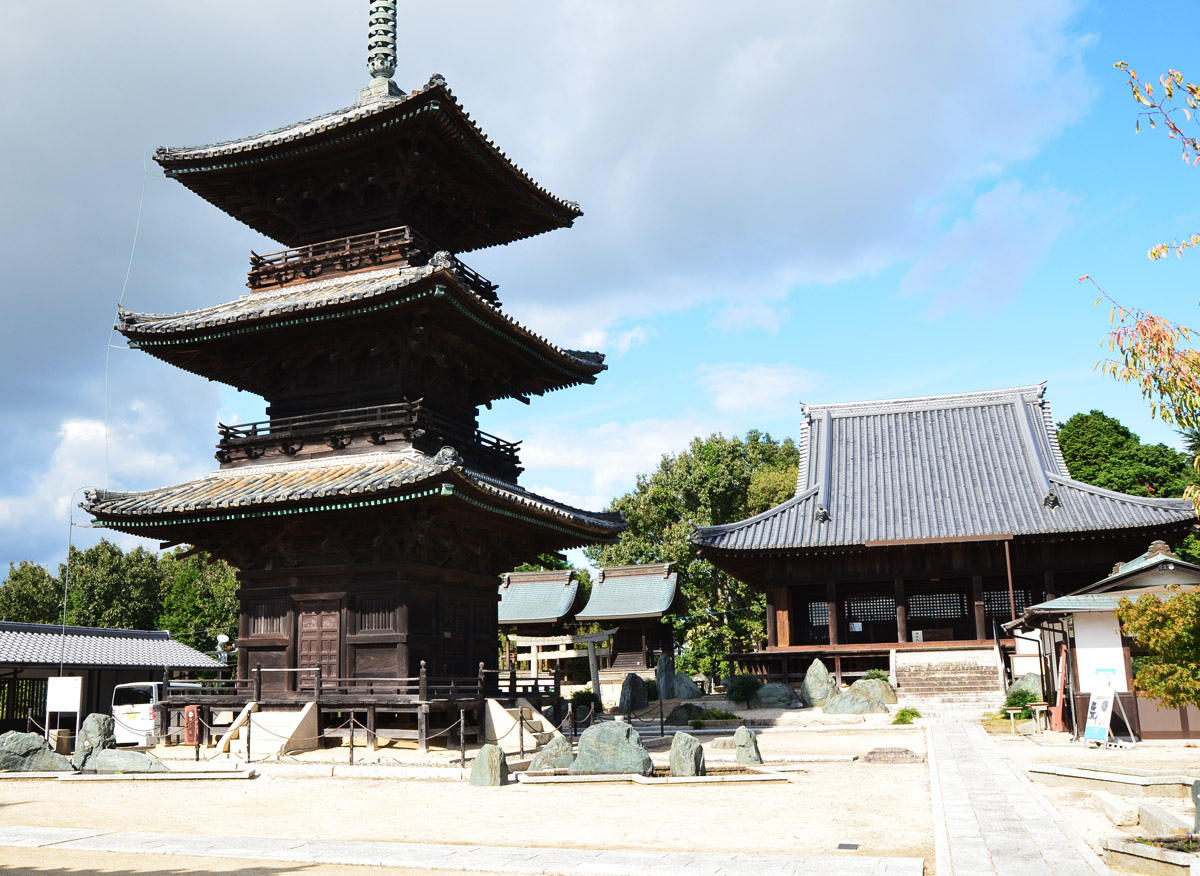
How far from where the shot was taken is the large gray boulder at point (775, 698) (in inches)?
1225

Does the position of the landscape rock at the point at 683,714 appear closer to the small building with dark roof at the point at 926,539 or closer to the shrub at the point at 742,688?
the shrub at the point at 742,688

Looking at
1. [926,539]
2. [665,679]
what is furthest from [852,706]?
[665,679]

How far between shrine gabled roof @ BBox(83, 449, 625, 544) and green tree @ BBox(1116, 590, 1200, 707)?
38.5 feet

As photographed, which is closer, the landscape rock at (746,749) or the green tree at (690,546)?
the landscape rock at (746,749)

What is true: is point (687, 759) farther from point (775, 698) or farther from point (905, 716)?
point (775, 698)

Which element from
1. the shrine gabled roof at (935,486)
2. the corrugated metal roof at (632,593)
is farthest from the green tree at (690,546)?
the shrine gabled roof at (935,486)

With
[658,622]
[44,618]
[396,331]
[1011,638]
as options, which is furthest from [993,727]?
[44,618]

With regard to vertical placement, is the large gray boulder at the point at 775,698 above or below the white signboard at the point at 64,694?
below

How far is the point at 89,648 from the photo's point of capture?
35.8 m

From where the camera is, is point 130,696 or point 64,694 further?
point 130,696

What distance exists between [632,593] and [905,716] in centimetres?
2557

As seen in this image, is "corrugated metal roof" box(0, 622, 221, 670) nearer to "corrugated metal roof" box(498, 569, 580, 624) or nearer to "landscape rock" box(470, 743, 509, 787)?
"corrugated metal roof" box(498, 569, 580, 624)

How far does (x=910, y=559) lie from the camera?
35375 millimetres

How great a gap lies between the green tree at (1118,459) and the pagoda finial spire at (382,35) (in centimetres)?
4432
